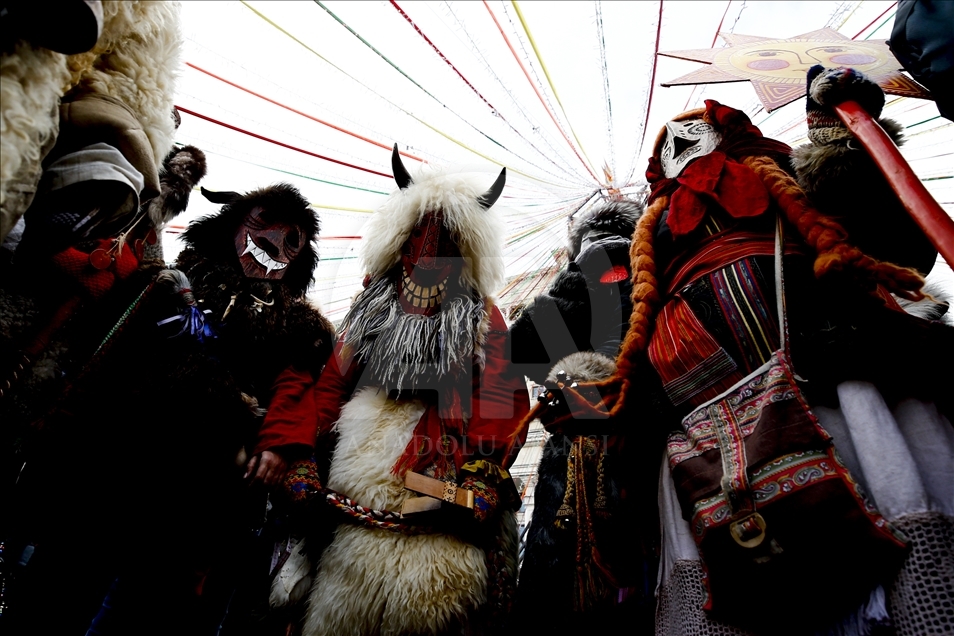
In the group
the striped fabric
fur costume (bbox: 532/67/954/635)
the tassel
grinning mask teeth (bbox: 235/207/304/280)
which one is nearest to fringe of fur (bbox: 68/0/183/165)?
the tassel

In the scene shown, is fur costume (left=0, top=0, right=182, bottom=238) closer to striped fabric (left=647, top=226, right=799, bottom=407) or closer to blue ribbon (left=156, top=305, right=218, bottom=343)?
blue ribbon (left=156, top=305, right=218, bottom=343)

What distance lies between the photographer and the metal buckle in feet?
4.03

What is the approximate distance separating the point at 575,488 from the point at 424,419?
2.14ft

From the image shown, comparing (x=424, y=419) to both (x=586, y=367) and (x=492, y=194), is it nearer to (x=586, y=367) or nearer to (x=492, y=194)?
(x=586, y=367)

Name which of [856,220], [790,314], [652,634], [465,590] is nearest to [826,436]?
[790,314]

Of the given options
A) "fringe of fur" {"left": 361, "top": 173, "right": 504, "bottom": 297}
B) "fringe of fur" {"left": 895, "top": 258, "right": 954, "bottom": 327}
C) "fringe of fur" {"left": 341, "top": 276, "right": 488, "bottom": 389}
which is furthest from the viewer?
"fringe of fur" {"left": 361, "top": 173, "right": 504, "bottom": 297}

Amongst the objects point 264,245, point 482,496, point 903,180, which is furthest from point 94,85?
point 903,180

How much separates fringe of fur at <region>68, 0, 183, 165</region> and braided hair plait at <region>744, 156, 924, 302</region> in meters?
1.95

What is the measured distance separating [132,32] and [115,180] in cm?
52

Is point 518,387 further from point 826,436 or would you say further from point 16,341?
point 16,341

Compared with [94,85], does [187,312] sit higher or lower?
lower

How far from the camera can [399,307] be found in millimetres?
2439

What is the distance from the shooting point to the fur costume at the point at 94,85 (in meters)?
1.12

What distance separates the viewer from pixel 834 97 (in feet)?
5.15
